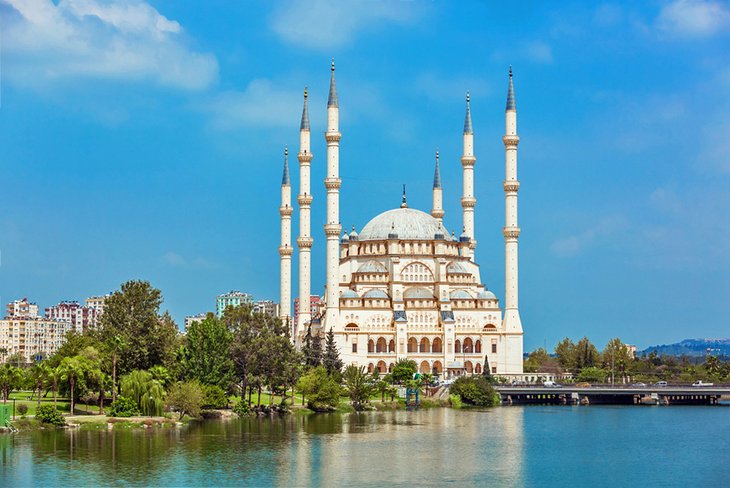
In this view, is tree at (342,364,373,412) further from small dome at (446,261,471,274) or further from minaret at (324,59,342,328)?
small dome at (446,261,471,274)

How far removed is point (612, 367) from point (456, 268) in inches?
754

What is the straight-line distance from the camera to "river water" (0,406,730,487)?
4434cm

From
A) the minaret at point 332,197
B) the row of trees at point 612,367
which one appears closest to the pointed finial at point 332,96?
the minaret at point 332,197

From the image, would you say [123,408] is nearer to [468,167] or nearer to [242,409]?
[242,409]

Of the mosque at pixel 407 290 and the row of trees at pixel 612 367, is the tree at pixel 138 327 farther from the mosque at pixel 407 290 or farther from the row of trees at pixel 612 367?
the row of trees at pixel 612 367

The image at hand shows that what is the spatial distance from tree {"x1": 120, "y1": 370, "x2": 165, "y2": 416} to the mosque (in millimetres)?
43084

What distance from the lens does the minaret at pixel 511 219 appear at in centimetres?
10594

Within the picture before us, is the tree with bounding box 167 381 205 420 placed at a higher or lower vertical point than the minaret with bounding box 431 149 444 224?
lower

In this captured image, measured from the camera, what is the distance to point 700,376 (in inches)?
4515

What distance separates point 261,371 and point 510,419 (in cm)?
1723

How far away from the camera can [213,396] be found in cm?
6681

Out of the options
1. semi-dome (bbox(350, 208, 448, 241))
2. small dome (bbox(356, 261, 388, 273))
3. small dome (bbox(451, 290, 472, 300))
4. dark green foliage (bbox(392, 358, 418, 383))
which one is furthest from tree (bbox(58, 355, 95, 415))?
semi-dome (bbox(350, 208, 448, 241))

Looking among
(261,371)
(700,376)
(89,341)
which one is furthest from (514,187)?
(89,341)

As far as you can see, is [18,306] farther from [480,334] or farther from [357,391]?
[357,391]
